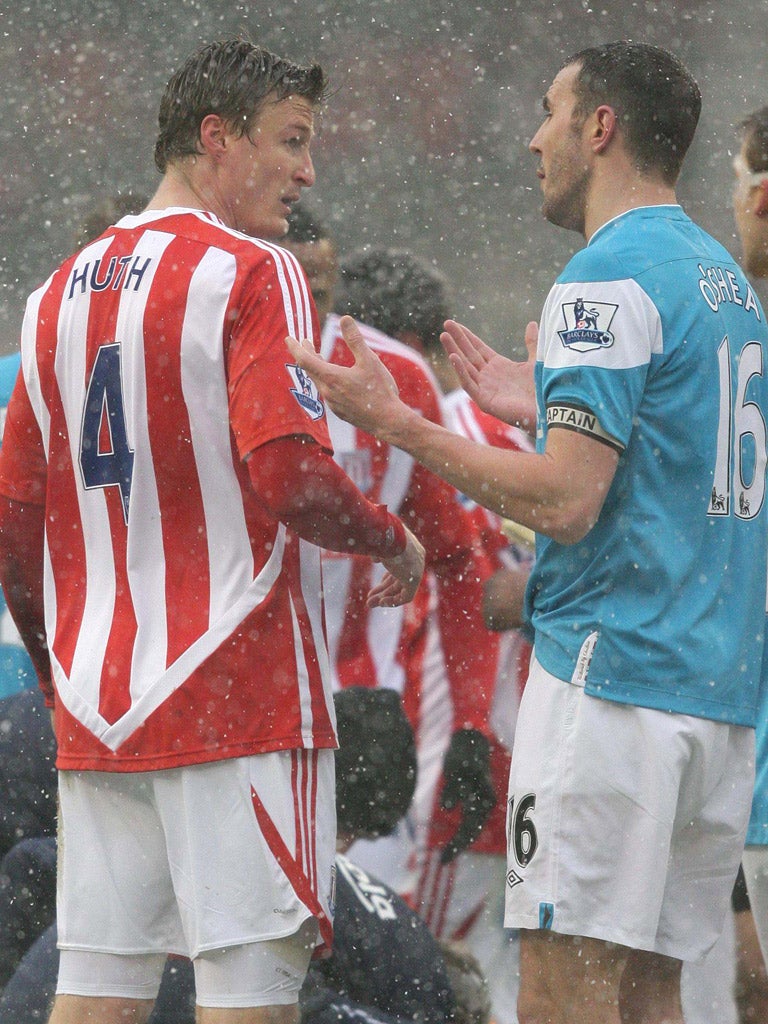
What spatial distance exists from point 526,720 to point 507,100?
878 cm

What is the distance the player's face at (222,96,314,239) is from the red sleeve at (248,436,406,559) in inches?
19.0

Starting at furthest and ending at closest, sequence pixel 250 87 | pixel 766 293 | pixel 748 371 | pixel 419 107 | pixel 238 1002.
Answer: pixel 419 107 < pixel 766 293 < pixel 250 87 < pixel 748 371 < pixel 238 1002

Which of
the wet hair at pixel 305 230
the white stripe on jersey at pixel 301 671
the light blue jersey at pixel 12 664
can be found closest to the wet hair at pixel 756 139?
the wet hair at pixel 305 230

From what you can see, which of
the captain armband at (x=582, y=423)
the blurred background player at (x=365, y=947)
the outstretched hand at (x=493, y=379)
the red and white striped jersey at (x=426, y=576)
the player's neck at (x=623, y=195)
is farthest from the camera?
the red and white striped jersey at (x=426, y=576)

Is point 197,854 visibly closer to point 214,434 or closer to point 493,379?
point 214,434

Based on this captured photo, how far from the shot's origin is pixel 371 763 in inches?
136

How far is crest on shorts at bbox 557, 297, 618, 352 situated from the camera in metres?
2.16

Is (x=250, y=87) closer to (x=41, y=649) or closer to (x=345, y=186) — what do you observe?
(x=41, y=649)

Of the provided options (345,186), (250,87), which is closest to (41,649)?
(250,87)

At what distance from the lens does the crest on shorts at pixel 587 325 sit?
2156 mm

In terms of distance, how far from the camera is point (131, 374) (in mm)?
2262

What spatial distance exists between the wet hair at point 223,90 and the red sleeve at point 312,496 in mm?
599

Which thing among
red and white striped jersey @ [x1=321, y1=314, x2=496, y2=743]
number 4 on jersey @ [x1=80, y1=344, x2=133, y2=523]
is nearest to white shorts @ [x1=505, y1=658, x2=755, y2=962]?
number 4 on jersey @ [x1=80, y1=344, x2=133, y2=523]

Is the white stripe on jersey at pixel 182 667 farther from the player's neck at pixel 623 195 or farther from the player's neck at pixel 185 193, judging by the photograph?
the player's neck at pixel 623 195
